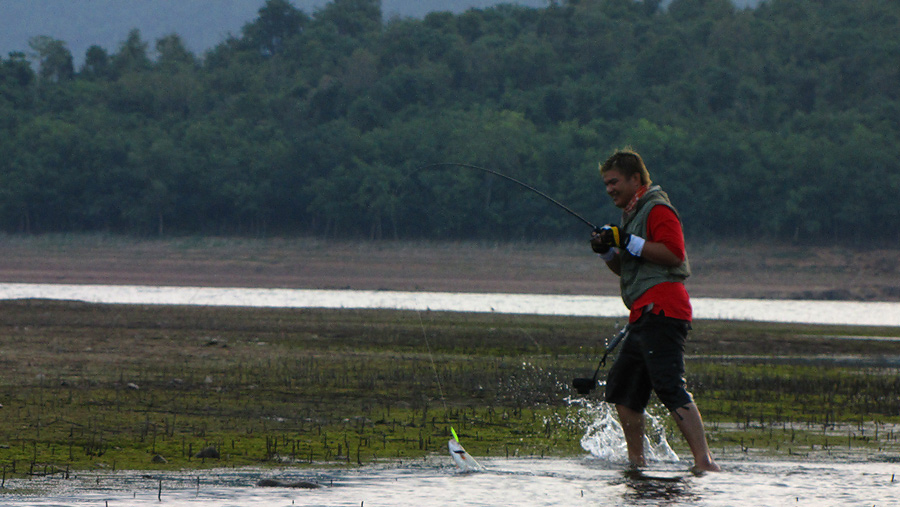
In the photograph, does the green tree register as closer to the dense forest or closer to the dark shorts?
the dense forest

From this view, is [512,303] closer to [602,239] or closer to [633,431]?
[633,431]

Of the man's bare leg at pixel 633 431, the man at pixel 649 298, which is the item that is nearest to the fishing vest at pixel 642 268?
the man at pixel 649 298

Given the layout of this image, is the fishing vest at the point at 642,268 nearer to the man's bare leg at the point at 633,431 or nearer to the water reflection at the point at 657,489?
the man's bare leg at the point at 633,431

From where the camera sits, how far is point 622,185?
770 centimetres

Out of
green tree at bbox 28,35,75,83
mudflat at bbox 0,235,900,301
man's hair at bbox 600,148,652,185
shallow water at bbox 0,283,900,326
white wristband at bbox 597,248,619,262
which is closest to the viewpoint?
white wristband at bbox 597,248,619,262

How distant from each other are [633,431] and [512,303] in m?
35.7

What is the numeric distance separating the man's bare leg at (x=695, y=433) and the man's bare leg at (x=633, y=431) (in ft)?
1.19

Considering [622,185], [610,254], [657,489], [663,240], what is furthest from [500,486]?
[622,185]

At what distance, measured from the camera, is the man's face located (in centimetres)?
769

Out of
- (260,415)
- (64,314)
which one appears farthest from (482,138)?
(260,415)

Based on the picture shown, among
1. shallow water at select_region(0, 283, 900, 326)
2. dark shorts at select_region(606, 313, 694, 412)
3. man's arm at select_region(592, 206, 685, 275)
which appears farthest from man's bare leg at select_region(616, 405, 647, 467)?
shallow water at select_region(0, 283, 900, 326)

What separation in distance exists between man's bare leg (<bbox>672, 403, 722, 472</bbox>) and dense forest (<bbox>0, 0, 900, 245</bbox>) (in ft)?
178

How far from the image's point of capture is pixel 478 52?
109 meters

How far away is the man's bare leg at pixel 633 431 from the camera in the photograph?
773 centimetres
